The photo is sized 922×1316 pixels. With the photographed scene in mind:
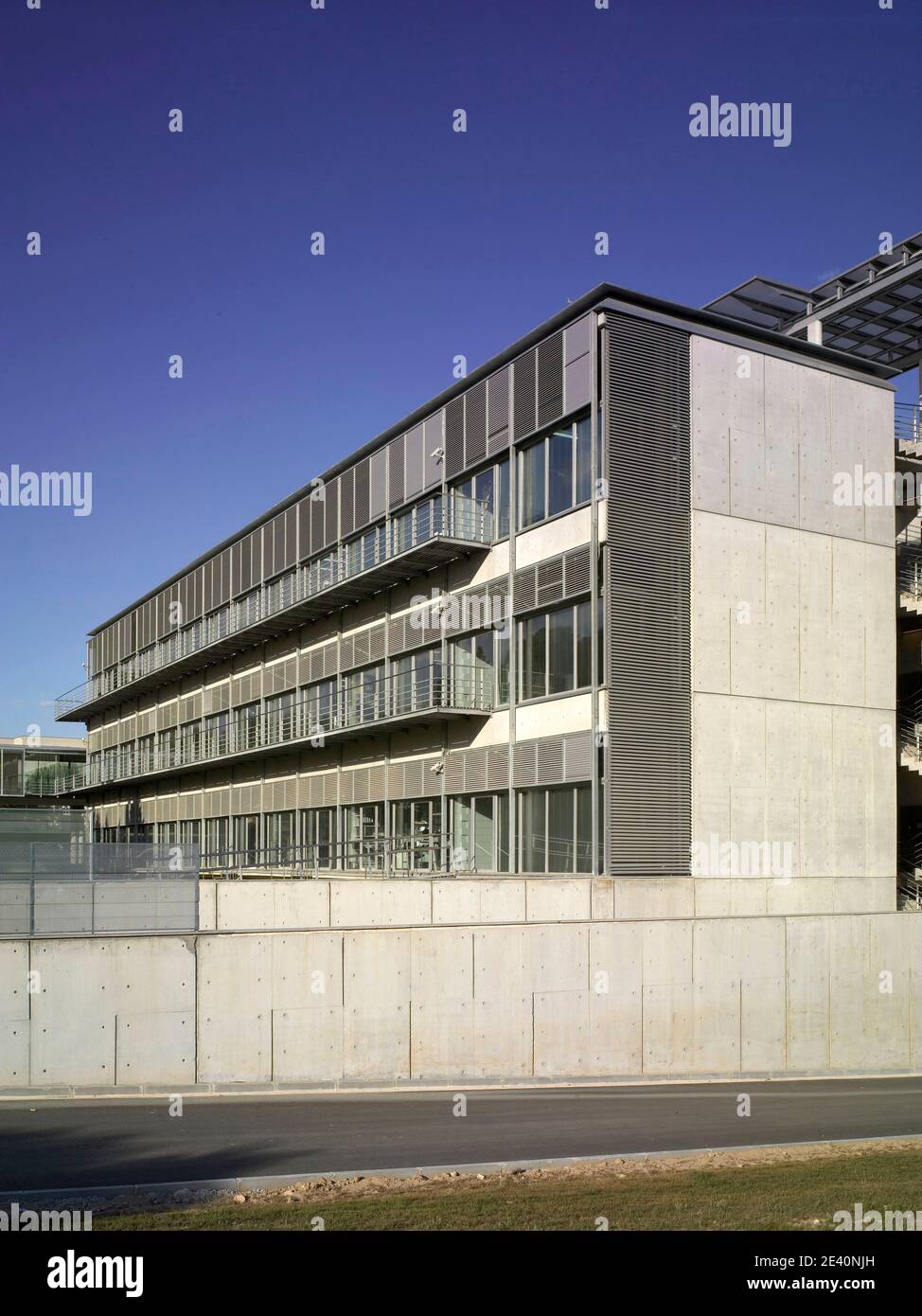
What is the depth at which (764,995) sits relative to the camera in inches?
994

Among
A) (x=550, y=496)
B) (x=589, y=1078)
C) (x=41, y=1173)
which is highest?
(x=550, y=496)

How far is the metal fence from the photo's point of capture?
20219mm

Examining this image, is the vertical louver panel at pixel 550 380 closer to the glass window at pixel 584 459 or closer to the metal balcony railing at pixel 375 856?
the glass window at pixel 584 459

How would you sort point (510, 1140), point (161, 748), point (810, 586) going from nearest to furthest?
point (510, 1140)
point (810, 586)
point (161, 748)

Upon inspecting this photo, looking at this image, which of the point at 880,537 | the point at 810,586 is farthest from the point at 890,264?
the point at 810,586

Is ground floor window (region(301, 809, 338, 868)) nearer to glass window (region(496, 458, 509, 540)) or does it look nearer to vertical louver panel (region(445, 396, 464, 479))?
glass window (region(496, 458, 509, 540))

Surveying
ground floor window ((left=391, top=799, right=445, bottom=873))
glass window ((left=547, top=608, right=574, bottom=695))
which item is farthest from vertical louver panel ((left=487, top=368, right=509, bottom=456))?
ground floor window ((left=391, top=799, right=445, bottom=873))

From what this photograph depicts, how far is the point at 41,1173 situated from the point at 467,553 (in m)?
20.6

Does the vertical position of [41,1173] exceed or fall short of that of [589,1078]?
it exceeds it

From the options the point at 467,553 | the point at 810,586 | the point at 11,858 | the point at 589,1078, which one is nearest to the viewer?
the point at 11,858

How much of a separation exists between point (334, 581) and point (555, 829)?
1371 centimetres

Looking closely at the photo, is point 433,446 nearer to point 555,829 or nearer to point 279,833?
point 555,829

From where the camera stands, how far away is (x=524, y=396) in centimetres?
2978
